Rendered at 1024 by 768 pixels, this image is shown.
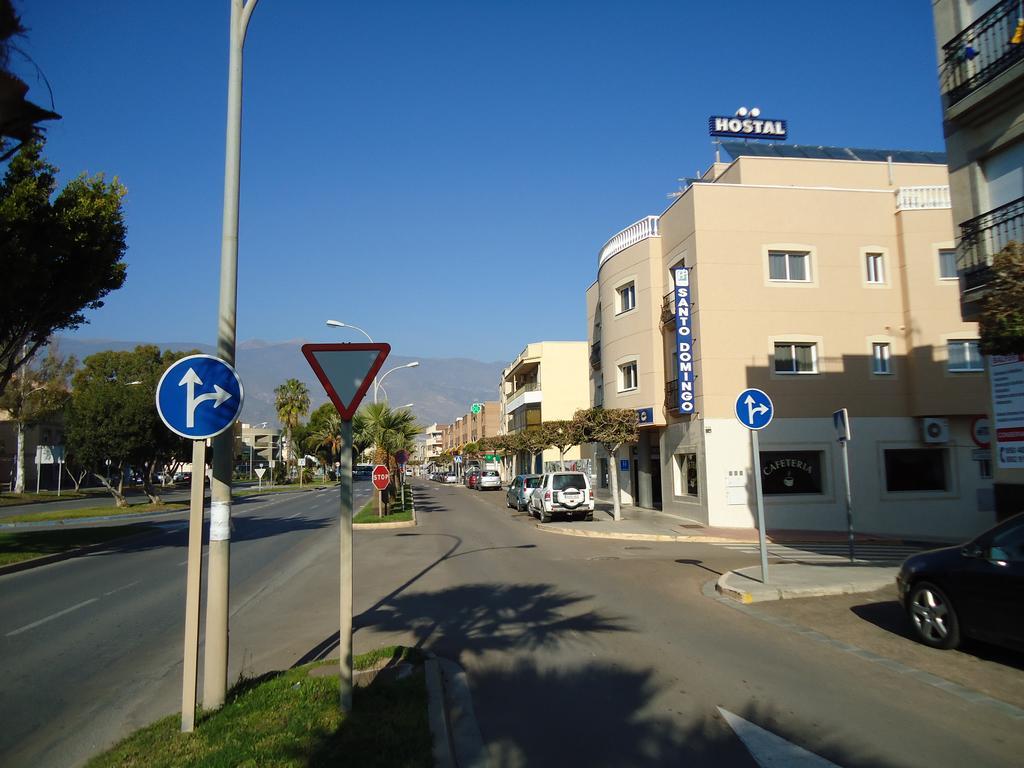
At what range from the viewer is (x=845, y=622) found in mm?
8773

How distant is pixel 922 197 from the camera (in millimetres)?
24766

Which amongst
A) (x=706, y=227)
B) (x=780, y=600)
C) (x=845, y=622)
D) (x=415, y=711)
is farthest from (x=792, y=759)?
(x=706, y=227)

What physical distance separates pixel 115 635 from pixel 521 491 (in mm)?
25605

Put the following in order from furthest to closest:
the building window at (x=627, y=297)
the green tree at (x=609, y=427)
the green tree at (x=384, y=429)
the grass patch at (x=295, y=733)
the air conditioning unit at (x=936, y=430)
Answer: the green tree at (x=384, y=429) < the building window at (x=627, y=297) < the green tree at (x=609, y=427) < the air conditioning unit at (x=936, y=430) < the grass patch at (x=295, y=733)

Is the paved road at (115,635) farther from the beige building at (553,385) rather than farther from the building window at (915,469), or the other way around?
the beige building at (553,385)

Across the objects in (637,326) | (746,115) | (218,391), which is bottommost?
(218,391)

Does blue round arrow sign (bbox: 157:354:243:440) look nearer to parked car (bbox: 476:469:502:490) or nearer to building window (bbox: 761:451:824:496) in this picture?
building window (bbox: 761:451:824:496)

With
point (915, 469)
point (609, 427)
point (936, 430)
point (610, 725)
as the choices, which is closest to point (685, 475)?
point (609, 427)

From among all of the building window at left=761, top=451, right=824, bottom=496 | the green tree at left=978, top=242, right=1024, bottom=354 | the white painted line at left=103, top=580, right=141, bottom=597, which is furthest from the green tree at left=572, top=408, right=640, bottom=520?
the green tree at left=978, top=242, right=1024, bottom=354

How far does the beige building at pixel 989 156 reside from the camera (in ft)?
36.5

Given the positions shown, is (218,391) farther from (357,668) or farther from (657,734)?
(657,734)

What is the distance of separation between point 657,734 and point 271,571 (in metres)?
11.3

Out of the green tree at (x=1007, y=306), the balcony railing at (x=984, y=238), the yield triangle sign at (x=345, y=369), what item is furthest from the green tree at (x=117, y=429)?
the green tree at (x=1007, y=306)

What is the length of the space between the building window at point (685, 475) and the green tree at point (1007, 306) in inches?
669
